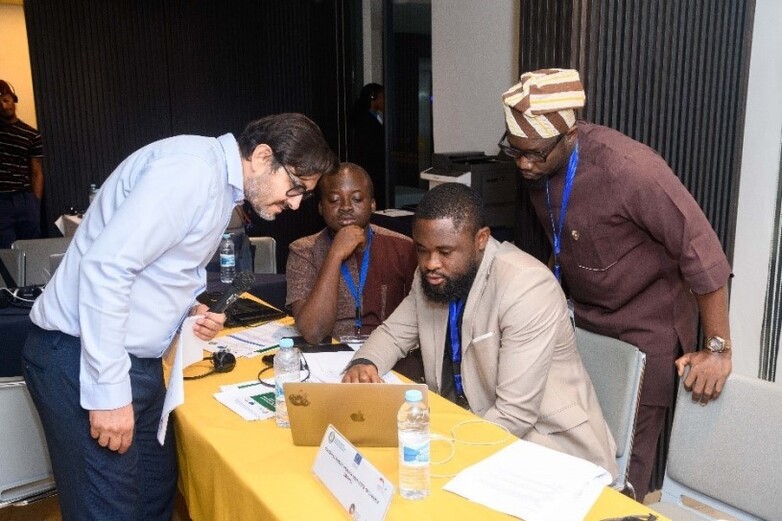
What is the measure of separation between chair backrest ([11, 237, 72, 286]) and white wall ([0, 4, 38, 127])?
4249mm

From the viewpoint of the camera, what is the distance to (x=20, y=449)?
7.09ft

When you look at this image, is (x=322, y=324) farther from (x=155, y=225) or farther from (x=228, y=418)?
(x=155, y=225)

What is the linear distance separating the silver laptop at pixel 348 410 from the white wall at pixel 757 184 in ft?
7.63

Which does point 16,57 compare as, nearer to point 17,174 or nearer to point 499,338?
point 17,174

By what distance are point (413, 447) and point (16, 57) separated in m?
7.88

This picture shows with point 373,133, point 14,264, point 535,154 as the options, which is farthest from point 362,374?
point 373,133

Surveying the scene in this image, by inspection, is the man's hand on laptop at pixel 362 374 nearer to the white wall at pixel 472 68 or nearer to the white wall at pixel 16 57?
the white wall at pixel 472 68

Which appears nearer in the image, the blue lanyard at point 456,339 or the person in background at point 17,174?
the blue lanyard at point 456,339

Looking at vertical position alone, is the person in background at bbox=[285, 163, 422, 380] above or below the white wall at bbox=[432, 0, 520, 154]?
below

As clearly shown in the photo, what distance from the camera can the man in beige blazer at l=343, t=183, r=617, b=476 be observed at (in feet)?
6.43

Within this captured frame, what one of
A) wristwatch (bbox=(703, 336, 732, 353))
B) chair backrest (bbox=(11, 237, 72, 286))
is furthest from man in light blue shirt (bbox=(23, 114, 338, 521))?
chair backrest (bbox=(11, 237, 72, 286))

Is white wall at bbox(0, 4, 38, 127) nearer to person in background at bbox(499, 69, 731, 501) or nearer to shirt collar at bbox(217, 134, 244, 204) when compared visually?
shirt collar at bbox(217, 134, 244, 204)

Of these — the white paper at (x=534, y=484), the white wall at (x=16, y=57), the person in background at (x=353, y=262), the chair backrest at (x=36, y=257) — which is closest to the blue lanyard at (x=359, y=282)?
the person in background at (x=353, y=262)

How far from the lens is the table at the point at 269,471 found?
1418mm
